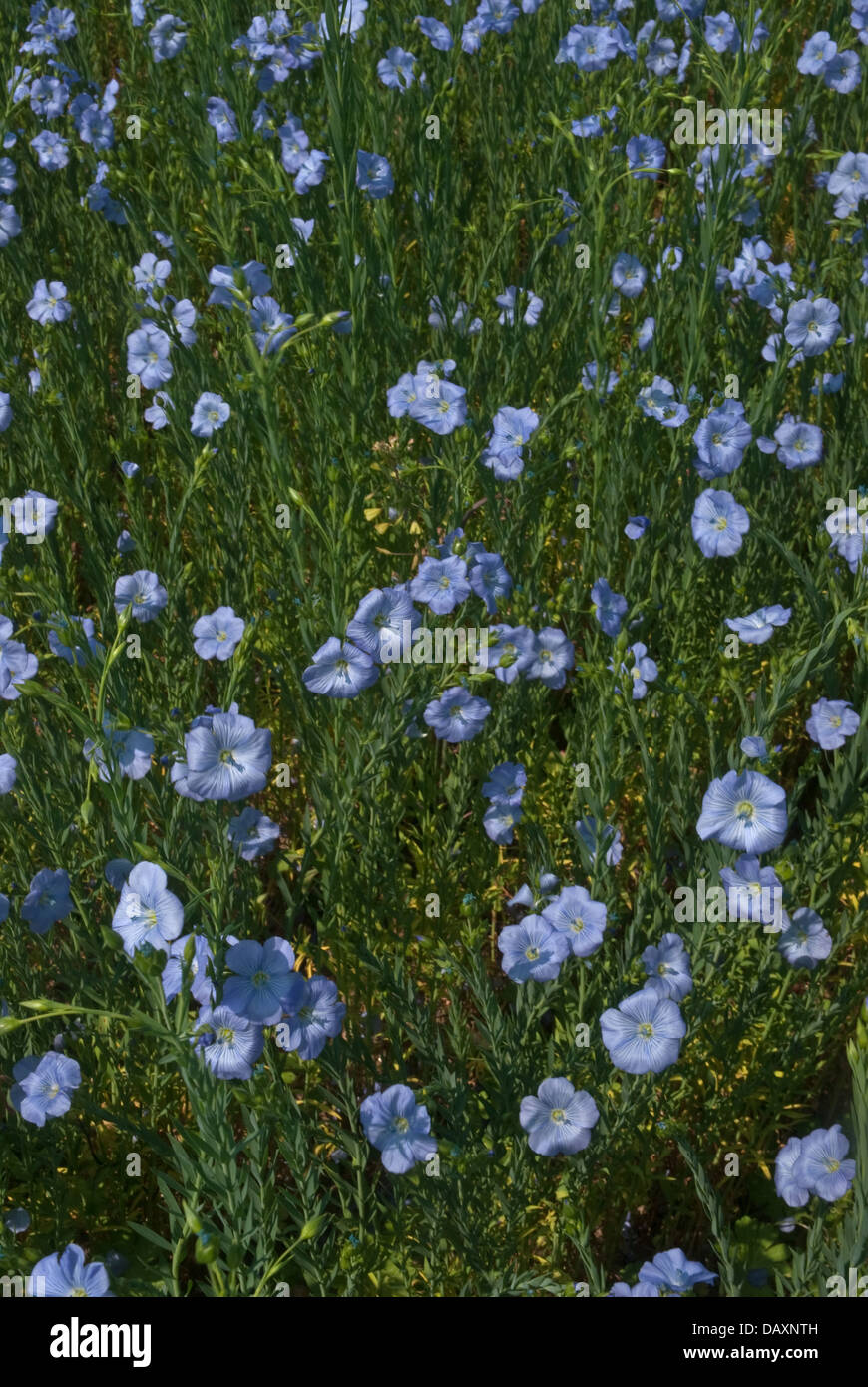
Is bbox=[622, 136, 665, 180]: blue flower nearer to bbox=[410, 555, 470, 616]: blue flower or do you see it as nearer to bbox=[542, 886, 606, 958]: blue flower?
bbox=[410, 555, 470, 616]: blue flower

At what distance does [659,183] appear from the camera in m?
5.64

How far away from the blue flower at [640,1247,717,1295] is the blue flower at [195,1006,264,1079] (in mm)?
831

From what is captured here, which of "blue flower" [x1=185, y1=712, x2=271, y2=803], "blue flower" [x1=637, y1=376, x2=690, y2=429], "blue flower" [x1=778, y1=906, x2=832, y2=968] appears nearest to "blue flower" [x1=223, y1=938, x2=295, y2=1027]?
"blue flower" [x1=185, y1=712, x2=271, y2=803]

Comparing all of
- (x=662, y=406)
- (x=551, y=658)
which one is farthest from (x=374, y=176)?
(x=551, y=658)

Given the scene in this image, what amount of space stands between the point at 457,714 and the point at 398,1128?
1008 mm

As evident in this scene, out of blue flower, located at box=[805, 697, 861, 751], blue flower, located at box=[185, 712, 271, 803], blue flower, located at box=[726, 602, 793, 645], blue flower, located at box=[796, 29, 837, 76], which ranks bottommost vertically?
blue flower, located at box=[185, 712, 271, 803]

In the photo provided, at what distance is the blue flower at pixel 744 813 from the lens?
2.18m

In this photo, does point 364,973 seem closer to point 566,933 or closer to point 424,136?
point 566,933

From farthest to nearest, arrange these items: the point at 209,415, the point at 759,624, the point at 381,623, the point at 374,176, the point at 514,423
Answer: the point at 374,176 < the point at 209,415 < the point at 514,423 < the point at 759,624 < the point at 381,623

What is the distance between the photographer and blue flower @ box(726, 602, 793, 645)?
279 cm

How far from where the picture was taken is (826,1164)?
1.97 metres

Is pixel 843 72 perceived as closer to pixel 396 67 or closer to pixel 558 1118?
pixel 396 67

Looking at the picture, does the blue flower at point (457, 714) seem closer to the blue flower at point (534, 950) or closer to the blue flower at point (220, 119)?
the blue flower at point (534, 950)
